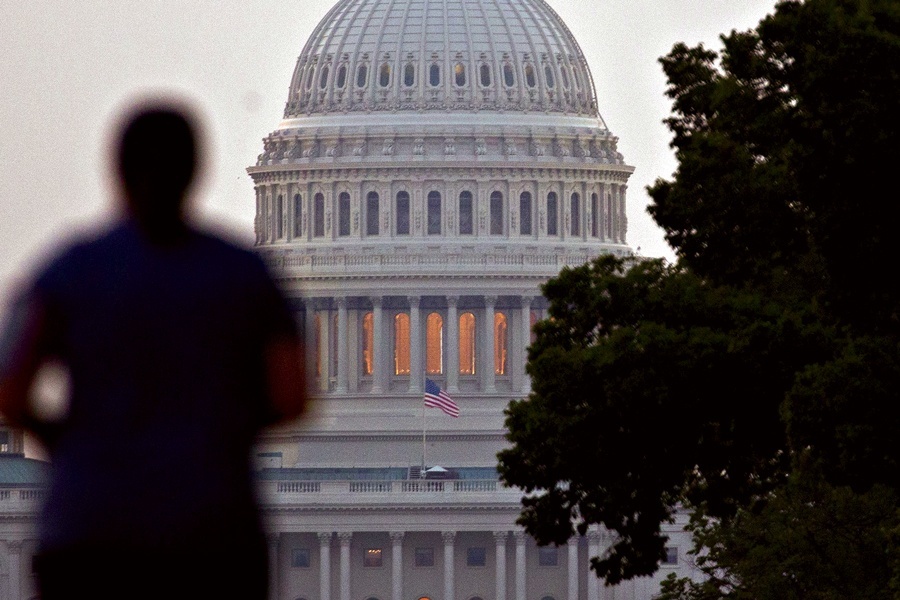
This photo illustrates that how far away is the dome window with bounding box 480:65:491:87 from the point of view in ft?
640

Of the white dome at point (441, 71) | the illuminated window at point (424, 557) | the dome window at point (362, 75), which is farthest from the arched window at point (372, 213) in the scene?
the illuminated window at point (424, 557)

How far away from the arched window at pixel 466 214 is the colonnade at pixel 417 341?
5.44 metres

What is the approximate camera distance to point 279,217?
193750 millimetres

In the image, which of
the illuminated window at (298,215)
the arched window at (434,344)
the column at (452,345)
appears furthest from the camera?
the illuminated window at (298,215)

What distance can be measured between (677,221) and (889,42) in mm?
9050

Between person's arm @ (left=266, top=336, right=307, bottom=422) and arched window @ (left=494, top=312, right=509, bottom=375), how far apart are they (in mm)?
178878

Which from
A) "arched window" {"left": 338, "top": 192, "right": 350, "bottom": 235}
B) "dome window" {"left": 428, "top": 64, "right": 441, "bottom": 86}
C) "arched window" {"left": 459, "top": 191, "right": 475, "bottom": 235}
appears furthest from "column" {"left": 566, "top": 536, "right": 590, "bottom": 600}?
"dome window" {"left": 428, "top": 64, "right": 441, "bottom": 86}

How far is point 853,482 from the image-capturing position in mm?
42688

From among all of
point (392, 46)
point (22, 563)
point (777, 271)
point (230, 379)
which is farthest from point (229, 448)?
point (392, 46)

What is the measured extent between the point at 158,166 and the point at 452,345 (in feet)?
586

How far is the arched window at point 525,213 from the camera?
191375mm

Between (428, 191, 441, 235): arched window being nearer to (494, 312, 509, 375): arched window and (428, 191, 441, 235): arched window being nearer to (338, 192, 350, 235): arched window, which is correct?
(338, 192, 350, 235): arched window

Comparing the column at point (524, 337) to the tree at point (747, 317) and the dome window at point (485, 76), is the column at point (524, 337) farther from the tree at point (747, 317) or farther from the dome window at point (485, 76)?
the tree at point (747, 317)

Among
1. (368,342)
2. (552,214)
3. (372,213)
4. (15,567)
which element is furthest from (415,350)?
(15,567)
